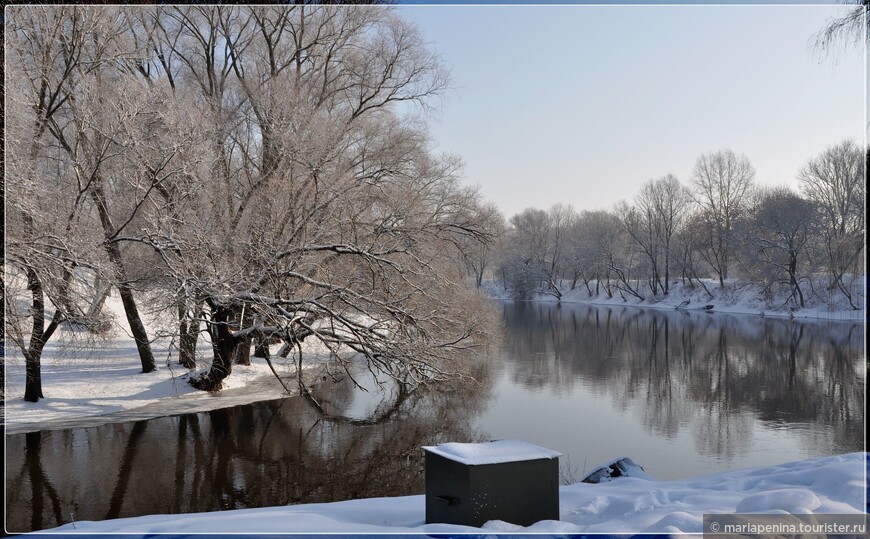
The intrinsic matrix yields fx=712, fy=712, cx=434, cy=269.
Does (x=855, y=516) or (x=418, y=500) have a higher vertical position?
(x=855, y=516)

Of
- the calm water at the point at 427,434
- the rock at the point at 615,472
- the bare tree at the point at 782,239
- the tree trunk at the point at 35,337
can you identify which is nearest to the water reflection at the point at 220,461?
the calm water at the point at 427,434

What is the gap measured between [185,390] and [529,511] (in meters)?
11.1

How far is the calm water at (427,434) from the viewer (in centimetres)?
847

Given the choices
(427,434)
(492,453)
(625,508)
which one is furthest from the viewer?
(427,434)

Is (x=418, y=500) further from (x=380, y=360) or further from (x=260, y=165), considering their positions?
(x=260, y=165)

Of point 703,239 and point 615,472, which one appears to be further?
point 703,239

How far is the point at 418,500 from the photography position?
6.52m

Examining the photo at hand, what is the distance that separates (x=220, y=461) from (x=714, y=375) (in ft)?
43.3

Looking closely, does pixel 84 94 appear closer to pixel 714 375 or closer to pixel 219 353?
pixel 219 353

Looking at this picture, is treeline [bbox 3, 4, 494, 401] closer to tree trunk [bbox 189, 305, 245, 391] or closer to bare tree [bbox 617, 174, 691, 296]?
tree trunk [bbox 189, 305, 245, 391]

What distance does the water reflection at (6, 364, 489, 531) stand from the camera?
796 cm

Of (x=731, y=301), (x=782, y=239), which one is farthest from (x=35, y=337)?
(x=731, y=301)

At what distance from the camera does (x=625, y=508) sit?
5254mm

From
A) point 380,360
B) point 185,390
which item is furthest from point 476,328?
point 185,390
